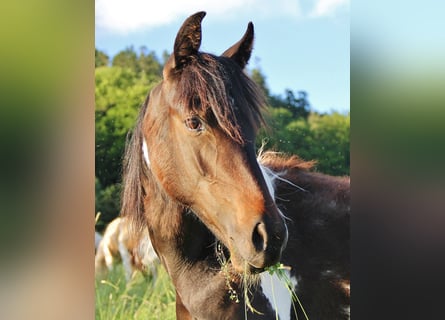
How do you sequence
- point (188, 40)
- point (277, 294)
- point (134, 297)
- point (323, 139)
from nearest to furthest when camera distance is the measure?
point (188, 40) < point (277, 294) < point (134, 297) < point (323, 139)

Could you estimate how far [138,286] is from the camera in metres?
2.68

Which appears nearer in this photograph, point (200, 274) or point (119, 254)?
point (200, 274)

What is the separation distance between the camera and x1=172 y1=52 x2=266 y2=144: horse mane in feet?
6.36

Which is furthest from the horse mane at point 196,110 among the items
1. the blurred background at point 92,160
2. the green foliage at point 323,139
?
the green foliage at point 323,139

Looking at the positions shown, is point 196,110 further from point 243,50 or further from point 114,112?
point 114,112

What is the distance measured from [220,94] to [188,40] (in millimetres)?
276

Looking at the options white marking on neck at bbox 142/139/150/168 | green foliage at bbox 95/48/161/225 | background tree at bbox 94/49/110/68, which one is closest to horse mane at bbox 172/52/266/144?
white marking on neck at bbox 142/139/150/168

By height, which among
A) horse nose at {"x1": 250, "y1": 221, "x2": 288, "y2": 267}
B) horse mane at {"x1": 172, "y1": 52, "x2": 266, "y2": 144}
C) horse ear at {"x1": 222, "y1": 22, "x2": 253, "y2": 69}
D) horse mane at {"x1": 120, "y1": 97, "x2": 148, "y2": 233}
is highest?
horse ear at {"x1": 222, "y1": 22, "x2": 253, "y2": 69}

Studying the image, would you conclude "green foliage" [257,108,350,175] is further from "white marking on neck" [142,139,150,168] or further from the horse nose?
the horse nose

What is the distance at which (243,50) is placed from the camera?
219 centimetres

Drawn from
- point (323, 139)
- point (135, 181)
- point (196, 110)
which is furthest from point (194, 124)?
point (323, 139)

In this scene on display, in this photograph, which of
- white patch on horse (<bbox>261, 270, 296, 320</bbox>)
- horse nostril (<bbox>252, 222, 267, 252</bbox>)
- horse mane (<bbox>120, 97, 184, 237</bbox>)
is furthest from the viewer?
white patch on horse (<bbox>261, 270, 296, 320</bbox>)

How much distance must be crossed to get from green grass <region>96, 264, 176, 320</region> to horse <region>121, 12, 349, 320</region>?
0.28 m

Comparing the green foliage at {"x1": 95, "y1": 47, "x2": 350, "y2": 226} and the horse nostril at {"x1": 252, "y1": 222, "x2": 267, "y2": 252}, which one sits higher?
the green foliage at {"x1": 95, "y1": 47, "x2": 350, "y2": 226}
